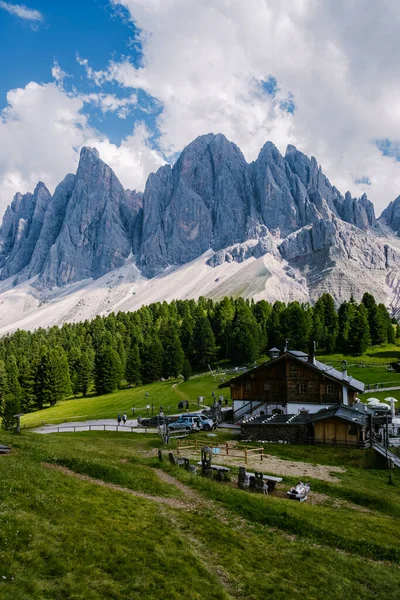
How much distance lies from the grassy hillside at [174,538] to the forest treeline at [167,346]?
6790cm

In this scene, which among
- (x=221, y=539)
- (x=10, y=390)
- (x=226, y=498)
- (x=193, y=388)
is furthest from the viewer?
(x=10, y=390)

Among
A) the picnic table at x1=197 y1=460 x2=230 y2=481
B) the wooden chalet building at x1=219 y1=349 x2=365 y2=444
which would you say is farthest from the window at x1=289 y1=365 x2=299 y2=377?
the picnic table at x1=197 y1=460 x2=230 y2=481

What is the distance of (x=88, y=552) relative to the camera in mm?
11828

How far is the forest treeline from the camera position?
9150cm

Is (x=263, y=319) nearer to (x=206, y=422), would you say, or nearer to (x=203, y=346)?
(x=203, y=346)

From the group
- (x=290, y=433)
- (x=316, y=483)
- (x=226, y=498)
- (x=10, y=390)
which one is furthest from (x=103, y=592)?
(x=10, y=390)

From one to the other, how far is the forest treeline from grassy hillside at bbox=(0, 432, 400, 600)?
67.9m

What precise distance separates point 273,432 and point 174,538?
29.2 metres

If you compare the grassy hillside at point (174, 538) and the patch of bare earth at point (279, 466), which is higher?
the grassy hillside at point (174, 538)

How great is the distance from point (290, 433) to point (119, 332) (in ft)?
318

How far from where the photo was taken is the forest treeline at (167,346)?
91500mm

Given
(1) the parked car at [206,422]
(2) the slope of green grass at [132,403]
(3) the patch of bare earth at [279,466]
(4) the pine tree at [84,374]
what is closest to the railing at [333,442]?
(3) the patch of bare earth at [279,466]

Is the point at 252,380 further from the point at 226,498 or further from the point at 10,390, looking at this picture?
the point at 10,390

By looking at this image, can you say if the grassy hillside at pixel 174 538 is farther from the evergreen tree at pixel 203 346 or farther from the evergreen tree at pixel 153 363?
the evergreen tree at pixel 203 346
